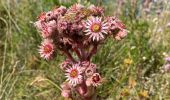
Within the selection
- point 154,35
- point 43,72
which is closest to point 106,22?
point 43,72

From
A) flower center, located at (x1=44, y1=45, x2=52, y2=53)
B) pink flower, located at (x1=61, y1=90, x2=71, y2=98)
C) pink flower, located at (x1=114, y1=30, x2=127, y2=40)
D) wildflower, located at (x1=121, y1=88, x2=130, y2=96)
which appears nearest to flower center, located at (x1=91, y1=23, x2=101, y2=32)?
pink flower, located at (x1=114, y1=30, x2=127, y2=40)

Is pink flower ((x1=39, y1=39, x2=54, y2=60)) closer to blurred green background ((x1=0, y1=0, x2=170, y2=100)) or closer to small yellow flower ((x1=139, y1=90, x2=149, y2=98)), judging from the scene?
blurred green background ((x1=0, y1=0, x2=170, y2=100))

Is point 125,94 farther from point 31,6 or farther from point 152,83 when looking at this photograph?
point 31,6

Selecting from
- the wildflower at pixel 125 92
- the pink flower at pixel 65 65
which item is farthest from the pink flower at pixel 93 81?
the wildflower at pixel 125 92

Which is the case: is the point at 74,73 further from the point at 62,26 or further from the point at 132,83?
the point at 132,83

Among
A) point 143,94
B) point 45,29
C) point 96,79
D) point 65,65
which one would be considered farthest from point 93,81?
point 143,94

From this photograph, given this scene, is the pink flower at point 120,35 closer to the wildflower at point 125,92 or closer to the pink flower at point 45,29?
the pink flower at point 45,29

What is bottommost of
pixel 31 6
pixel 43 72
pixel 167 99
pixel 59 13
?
→ pixel 167 99
